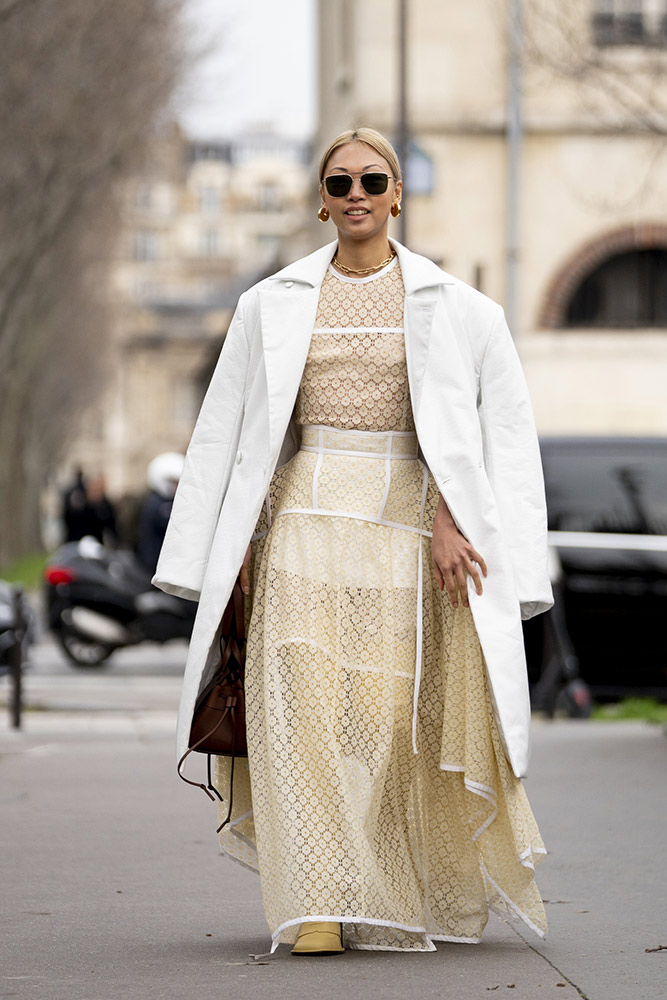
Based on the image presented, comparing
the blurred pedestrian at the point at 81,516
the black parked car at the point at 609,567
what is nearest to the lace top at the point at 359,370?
the black parked car at the point at 609,567

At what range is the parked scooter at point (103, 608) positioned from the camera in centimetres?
1575

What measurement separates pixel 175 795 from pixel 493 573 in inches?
139

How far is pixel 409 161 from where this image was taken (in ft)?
88.4

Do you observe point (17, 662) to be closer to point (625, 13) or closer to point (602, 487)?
point (602, 487)

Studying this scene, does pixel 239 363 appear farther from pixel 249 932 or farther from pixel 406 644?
pixel 249 932

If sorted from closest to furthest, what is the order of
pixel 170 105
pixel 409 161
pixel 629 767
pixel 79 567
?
pixel 629 767 < pixel 79 567 < pixel 409 161 < pixel 170 105

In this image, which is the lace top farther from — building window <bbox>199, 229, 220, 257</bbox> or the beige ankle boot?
building window <bbox>199, 229, 220, 257</bbox>

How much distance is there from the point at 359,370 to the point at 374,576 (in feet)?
1.72

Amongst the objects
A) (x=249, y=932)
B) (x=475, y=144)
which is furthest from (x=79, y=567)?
(x=475, y=144)

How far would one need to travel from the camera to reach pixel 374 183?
5.12 m

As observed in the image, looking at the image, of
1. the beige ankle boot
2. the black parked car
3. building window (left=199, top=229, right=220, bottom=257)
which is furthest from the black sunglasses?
building window (left=199, top=229, right=220, bottom=257)

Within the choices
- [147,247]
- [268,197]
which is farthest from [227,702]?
[268,197]

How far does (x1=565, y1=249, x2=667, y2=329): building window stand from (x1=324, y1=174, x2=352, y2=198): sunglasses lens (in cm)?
2335

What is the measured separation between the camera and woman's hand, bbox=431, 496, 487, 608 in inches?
195
